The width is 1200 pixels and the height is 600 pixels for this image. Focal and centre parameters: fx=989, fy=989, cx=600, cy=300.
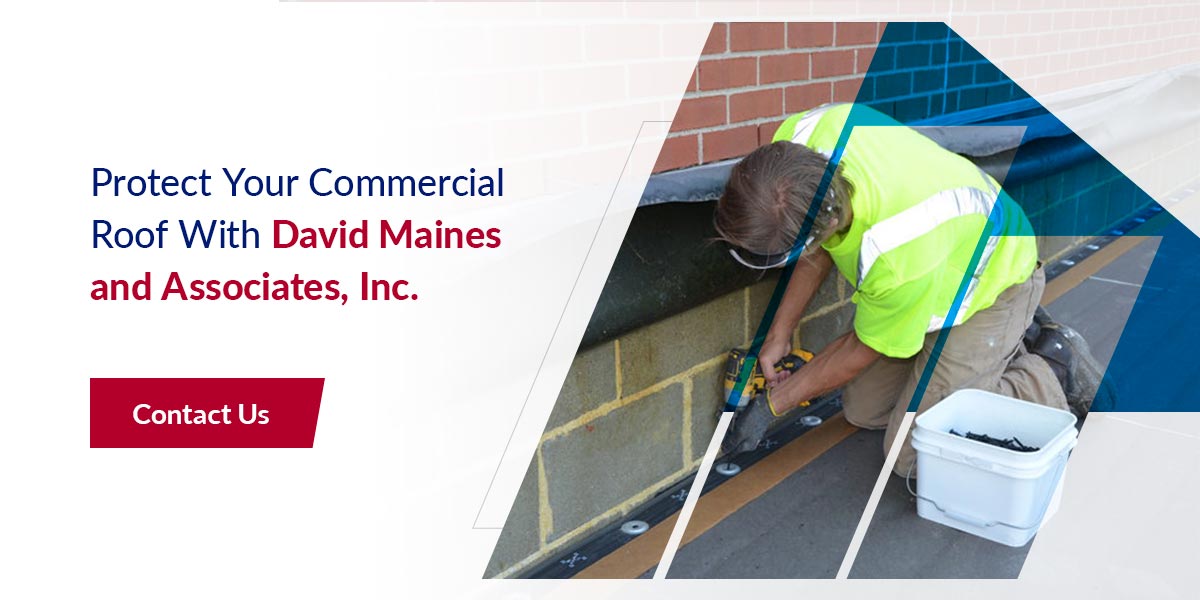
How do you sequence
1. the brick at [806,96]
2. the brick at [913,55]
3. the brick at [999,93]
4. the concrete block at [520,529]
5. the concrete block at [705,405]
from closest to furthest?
the concrete block at [520,529] < the concrete block at [705,405] < the brick at [806,96] < the brick at [913,55] < the brick at [999,93]

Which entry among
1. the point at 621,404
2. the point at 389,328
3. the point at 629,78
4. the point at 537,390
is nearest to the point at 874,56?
the point at 629,78

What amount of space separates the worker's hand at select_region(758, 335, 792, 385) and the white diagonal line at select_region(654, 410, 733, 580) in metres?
0.20

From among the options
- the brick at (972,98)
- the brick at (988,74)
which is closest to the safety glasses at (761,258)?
the brick at (972,98)

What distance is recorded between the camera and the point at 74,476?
193 centimetres

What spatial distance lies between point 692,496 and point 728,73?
1.35 metres

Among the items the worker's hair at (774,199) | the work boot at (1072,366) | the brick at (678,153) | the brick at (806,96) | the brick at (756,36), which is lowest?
the work boot at (1072,366)

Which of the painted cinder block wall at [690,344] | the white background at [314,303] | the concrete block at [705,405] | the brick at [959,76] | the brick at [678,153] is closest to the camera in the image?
the white background at [314,303]

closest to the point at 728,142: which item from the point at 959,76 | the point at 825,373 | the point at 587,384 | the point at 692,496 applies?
the point at 825,373

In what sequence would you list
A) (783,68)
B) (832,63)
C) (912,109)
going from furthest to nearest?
(912,109)
(832,63)
(783,68)

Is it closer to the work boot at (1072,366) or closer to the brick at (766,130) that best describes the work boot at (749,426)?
the brick at (766,130)

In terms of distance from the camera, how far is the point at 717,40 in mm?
2969

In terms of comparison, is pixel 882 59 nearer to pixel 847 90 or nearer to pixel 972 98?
pixel 847 90

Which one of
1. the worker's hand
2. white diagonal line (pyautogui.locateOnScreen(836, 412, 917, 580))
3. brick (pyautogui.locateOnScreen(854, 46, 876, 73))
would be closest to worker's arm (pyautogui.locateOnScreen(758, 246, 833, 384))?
the worker's hand

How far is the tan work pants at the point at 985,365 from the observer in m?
3.31
